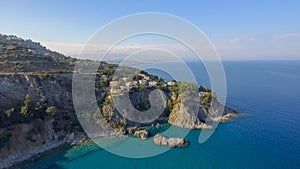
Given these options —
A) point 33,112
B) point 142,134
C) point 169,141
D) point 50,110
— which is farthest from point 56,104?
point 169,141

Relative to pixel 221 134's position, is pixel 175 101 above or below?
above

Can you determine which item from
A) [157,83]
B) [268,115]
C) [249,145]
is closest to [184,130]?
[249,145]

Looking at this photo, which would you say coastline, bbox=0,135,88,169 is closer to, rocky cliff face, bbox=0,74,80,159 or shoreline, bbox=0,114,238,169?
shoreline, bbox=0,114,238,169

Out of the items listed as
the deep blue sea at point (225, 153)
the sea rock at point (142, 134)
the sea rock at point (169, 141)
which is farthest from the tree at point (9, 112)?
the sea rock at point (169, 141)

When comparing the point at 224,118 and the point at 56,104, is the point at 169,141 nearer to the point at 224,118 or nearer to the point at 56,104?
the point at 224,118

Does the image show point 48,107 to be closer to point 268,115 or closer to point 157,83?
point 157,83

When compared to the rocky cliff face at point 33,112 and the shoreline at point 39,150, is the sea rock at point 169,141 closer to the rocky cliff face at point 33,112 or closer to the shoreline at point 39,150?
the shoreline at point 39,150

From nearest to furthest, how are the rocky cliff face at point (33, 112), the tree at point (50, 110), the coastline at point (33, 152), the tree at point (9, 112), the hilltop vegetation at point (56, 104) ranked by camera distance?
the coastline at point (33, 152), the rocky cliff face at point (33, 112), the tree at point (9, 112), the hilltop vegetation at point (56, 104), the tree at point (50, 110)

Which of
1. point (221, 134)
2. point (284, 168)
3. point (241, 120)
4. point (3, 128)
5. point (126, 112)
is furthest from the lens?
point (241, 120)
